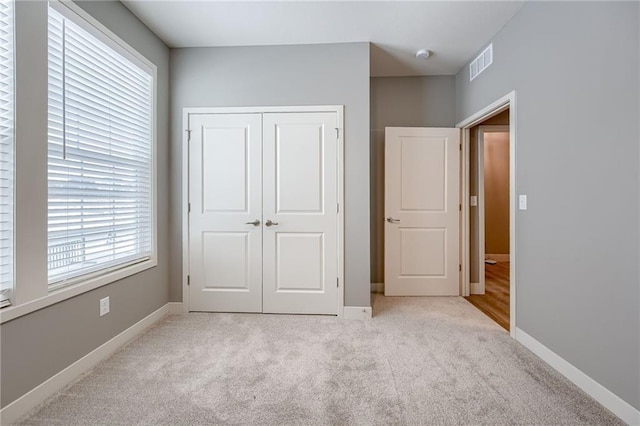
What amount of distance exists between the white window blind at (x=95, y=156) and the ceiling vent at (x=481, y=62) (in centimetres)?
319

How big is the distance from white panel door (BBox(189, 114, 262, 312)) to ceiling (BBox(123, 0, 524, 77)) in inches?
29.3

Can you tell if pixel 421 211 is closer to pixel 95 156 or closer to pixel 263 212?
pixel 263 212

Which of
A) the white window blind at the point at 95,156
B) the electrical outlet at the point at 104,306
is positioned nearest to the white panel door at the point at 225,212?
the white window blind at the point at 95,156

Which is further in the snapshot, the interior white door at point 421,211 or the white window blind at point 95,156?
the interior white door at point 421,211

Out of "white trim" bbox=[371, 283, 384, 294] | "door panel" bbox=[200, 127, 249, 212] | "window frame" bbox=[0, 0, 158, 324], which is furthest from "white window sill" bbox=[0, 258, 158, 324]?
"white trim" bbox=[371, 283, 384, 294]

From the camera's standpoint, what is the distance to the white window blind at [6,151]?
57.3 inches

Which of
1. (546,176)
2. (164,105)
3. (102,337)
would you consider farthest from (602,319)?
(164,105)

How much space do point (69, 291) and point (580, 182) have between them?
10.6 feet

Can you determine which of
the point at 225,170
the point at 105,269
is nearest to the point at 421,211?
the point at 225,170

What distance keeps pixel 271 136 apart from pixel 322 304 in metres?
1.75

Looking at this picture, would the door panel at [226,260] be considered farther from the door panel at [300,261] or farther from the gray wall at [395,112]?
the gray wall at [395,112]

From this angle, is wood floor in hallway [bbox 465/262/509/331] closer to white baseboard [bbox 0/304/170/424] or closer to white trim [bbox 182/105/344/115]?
white trim [bbox 182/105/344/115]

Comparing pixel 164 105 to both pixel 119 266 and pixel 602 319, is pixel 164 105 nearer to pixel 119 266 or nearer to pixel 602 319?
pixel 119 266

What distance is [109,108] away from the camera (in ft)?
7.05
